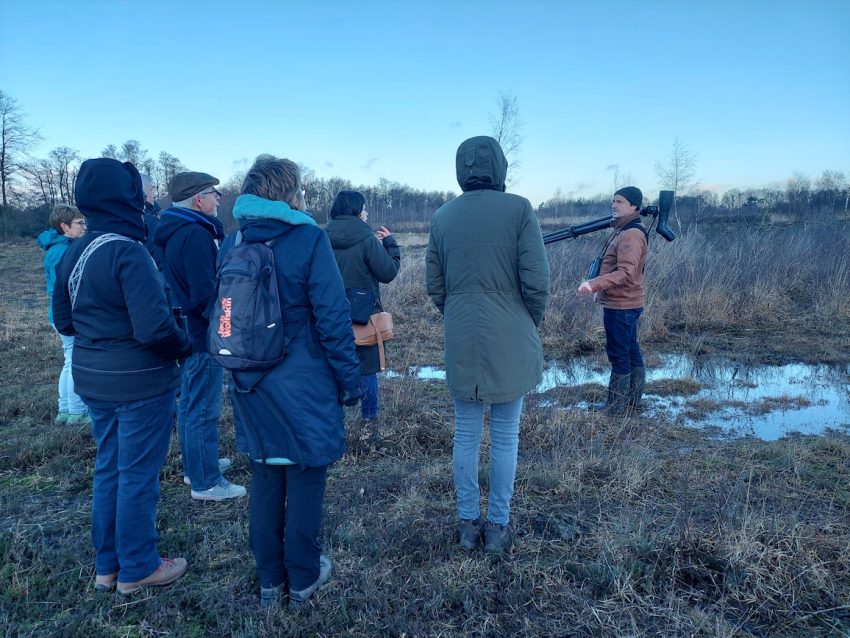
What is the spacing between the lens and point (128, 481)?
246 centimetres

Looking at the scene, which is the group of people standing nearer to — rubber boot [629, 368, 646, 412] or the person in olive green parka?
the person in olive green parka

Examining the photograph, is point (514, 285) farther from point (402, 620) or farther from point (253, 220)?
point (402, 620)

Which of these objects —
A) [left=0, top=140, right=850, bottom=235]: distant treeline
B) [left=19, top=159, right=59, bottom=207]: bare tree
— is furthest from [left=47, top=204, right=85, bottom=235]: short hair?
[left=19, top=159, right=59, bottom=207]: bare tree

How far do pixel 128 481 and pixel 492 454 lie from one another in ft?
5.69

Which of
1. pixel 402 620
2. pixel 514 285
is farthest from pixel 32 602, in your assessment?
pixel 514 285

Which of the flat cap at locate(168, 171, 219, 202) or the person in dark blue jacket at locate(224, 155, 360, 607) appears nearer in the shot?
the person in dark blue jacket at locate(224, 155, 360, 607)

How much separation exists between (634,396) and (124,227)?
4.54 m

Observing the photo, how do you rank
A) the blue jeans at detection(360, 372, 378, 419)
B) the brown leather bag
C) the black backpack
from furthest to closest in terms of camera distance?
1. the blue jeans at detection(360, 372, 378, 419)
2. the brown leather bag
3. the black backpack

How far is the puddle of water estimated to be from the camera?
16.6 feet

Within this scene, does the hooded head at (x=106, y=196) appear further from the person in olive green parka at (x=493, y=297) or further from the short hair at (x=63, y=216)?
the short hair at (x=63, y=216)

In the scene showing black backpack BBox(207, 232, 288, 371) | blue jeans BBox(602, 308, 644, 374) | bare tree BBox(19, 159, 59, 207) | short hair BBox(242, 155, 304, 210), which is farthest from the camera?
bare tree BBox(19, 159, 59, 207)

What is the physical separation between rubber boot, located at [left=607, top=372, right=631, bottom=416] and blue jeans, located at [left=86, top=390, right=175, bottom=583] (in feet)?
13.1

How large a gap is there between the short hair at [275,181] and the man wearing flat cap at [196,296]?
0.99 meters

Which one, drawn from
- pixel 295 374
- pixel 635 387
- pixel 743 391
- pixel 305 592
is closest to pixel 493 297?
pixel 295 374
